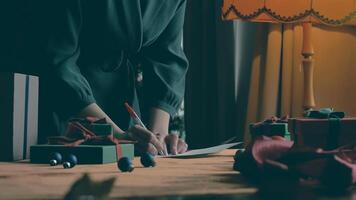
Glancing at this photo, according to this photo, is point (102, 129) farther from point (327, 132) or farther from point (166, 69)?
point (166, 69)

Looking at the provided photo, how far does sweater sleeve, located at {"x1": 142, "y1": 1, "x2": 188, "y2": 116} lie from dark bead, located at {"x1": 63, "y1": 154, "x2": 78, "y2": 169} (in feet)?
2.78

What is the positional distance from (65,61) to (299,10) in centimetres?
74

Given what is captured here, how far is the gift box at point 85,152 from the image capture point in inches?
37.6

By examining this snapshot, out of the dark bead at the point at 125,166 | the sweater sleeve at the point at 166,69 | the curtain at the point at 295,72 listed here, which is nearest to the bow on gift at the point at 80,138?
the dark bead at the point at 125,166

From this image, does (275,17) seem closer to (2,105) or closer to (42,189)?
(2,105)

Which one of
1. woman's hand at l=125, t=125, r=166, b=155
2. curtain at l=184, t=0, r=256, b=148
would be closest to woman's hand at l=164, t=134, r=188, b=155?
woman's hand at l=125, t=125, r=166, b=155

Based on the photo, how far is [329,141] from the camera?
0.80m

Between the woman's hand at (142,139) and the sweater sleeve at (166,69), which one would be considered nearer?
the woman's hand at (142,139)

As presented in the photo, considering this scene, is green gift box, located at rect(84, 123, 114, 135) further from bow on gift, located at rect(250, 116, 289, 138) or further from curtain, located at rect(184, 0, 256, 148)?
curtain, located at rect(184, 0, 256, 148)

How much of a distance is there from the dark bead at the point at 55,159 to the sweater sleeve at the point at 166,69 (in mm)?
813

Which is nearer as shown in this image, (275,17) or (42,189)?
(42,189)

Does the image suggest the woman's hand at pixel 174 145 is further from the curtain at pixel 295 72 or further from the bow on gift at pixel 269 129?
the curtain at pixel 295 72

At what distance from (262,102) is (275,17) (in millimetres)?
920

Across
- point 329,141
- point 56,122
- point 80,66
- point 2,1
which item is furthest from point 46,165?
point 2,1
